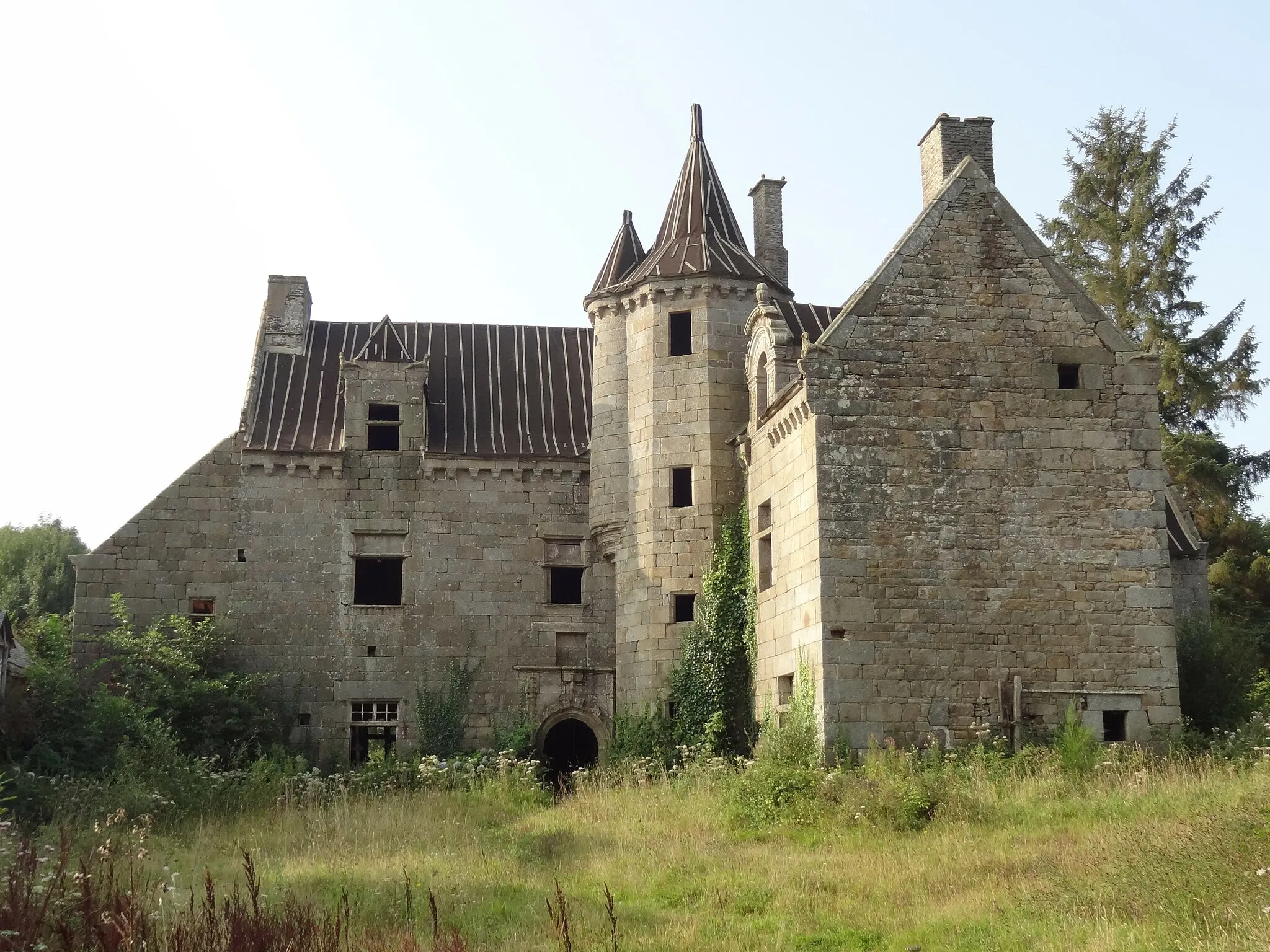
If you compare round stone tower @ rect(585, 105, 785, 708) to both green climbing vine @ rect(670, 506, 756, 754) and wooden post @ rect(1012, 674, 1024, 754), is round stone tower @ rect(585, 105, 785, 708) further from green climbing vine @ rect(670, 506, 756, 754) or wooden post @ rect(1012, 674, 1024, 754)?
wooden post @ rect(1012, 674, 1024, 754)

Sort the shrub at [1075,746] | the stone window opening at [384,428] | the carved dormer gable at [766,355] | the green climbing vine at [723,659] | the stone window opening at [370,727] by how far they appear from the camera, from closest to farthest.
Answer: the shrub at [1075,746] < the carved dormer gable at [766,355] < the green climbing vine at [723,659] < the stone window opening at [370,727] < the stone window opening at [384,428]

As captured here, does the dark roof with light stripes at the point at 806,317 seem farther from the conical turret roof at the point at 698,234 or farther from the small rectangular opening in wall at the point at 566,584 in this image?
the small rectangular opening in wall at the point at 566,584

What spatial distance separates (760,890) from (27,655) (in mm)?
17196

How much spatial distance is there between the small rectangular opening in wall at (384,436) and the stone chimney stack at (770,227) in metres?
8.72

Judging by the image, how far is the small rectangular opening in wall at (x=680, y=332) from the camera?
24828 mm

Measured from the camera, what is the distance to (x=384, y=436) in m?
26.9

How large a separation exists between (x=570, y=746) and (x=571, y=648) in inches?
94.4

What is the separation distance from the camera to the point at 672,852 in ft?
47.4

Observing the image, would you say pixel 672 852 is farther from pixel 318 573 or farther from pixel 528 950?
pixel 318 573

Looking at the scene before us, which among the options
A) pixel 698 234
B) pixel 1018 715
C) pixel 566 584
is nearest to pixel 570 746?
pixel 566 584

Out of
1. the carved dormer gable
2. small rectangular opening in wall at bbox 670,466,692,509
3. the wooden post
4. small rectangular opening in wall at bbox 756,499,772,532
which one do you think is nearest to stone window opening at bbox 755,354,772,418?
the carved dormer gable

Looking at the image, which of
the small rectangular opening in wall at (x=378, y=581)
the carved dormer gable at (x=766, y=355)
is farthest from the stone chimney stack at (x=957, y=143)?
the small rectangular opening in wall at (x=378, y=581)

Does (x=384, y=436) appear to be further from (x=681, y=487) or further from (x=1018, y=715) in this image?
(x=1018, y=715)

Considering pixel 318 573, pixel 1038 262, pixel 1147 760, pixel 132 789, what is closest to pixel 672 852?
pixel 1147 760
